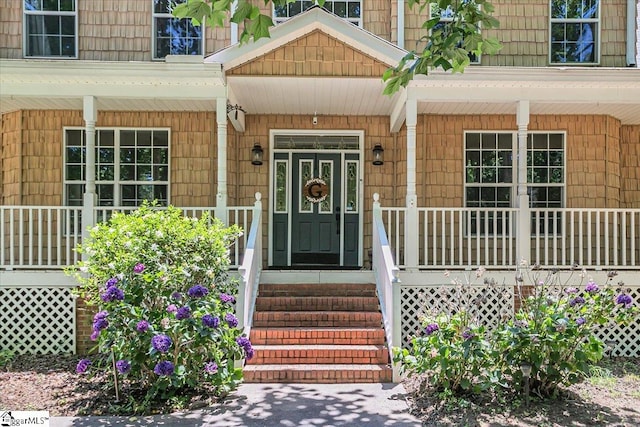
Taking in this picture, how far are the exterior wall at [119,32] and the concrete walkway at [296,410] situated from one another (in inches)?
247

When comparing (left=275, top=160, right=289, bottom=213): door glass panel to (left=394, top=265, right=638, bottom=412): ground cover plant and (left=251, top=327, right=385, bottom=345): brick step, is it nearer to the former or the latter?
(left=251, top=327, right=385, bottom=345): brick step

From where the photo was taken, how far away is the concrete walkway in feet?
16.5

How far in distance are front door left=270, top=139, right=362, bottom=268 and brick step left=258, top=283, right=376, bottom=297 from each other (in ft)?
6.13

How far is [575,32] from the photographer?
977cm

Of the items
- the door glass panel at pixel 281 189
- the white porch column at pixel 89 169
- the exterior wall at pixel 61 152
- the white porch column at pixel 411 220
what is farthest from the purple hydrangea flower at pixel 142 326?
the door glass panel at pixel 281 189

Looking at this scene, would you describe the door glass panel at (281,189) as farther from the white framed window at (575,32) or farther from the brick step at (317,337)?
the white framed window at (575,32)

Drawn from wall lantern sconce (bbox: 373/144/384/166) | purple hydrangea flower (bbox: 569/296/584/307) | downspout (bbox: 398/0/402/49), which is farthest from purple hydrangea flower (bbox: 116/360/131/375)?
downspout (bbox: 398/0/402/49)

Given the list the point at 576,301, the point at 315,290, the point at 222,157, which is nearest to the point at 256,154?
the point at 222,157

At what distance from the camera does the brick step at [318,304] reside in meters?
7.57

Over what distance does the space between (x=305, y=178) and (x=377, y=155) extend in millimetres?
1397

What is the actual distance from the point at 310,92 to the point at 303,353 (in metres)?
4.00

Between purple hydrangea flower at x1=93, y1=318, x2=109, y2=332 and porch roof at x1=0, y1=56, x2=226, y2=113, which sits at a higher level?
porch roof at x1=0, y1=56, x2=226, y2=113

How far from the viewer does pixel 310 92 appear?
8359mm

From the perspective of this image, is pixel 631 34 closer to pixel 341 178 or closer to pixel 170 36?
pixel 341 178
